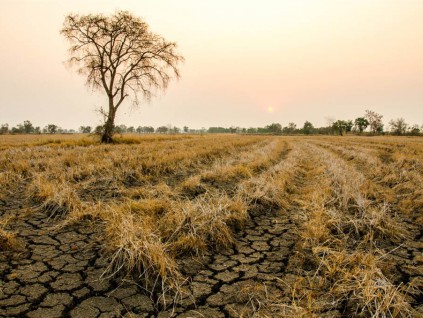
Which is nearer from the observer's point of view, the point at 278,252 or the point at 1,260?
the point at 1,260

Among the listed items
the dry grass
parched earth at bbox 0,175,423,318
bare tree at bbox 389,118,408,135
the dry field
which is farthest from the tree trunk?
bare tree at bbox 389,118,408,135

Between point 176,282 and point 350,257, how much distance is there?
1.60 metres

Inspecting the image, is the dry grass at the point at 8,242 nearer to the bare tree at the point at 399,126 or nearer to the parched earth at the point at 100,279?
the parched earth at the point at 100,279

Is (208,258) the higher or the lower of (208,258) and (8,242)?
the lower

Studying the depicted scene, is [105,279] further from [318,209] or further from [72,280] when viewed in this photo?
[318,209]

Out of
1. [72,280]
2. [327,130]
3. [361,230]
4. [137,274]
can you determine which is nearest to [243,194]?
[361,230]

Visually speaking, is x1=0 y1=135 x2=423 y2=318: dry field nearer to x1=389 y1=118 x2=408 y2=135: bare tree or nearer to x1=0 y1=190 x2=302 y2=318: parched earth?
x1=0 y1=190 x2=302 y2=318: parched earth

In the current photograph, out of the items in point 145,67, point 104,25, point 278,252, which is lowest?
point 278,252

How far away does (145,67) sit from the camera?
2194 cm

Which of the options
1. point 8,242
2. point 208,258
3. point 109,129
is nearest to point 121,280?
point 208,258

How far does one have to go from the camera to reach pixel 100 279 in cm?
236

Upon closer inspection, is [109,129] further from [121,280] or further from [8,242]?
[121,280]

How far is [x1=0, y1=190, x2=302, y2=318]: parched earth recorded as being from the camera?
198 centimetres

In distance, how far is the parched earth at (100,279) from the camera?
198cm
